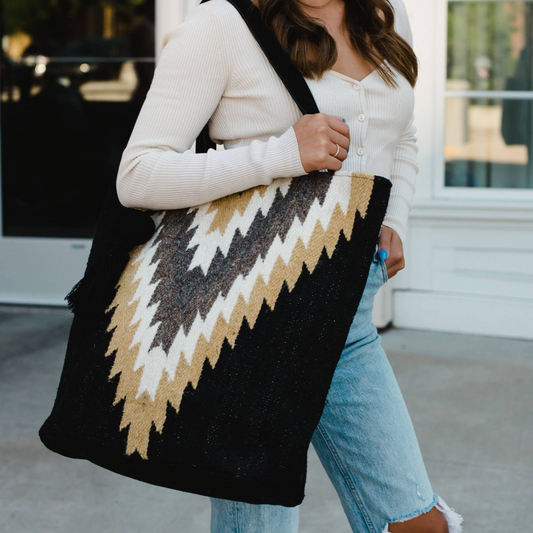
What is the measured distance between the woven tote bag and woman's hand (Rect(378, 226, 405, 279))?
24 cm

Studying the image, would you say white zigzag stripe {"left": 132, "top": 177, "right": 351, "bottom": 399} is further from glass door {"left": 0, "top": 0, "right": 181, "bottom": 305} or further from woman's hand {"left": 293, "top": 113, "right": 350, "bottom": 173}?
glass door {"left": 0, "top": 0, "right": 181, "bottom": 305}

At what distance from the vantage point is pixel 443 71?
4285 mm

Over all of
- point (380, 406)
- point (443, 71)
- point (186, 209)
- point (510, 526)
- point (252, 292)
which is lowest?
point (510, 526)

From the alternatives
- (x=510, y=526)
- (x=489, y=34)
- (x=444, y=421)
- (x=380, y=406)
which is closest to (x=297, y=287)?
(x=380, y=406)

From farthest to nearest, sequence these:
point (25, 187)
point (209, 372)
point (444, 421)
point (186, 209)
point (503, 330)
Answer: point (25, 187), point (503, 330), point (444, 421), point (186, 209), point (209, 372)

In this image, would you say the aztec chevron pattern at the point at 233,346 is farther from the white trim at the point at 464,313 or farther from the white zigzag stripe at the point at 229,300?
the white trim at the point at 464,313

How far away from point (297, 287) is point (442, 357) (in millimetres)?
2903

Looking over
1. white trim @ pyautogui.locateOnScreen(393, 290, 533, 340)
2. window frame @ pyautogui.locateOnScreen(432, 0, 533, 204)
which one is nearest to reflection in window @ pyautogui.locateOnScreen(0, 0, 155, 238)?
window frame @ pyautogui.locateOnScreen(432, 0, 533, 204)

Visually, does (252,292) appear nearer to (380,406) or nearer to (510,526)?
(380,406)

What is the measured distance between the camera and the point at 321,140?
1223 mm

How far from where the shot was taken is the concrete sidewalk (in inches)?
96.3

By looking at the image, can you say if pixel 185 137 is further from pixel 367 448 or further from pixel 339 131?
pixel 367 448

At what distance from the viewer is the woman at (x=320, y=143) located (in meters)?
1.27

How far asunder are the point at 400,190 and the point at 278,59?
45 centimetres
